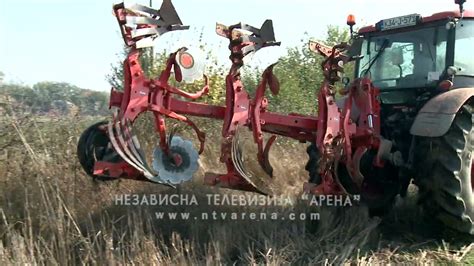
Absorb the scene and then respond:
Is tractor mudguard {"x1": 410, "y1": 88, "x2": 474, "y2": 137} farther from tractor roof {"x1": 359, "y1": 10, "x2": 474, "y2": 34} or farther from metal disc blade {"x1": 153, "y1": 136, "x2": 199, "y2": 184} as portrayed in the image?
metal disc blade {"x1": 153, "y1": 136, "x2": 199, "y2": 184}

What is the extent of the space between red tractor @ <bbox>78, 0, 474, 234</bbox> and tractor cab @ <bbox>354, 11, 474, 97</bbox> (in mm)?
10

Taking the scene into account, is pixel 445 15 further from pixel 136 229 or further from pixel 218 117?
pixel 136 229

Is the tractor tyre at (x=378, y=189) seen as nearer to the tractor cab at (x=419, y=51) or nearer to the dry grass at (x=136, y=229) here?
the dry grass at (x=136, y=229)

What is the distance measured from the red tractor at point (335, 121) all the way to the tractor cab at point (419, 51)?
0.01m

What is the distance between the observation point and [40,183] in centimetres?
412

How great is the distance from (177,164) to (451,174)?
2069 millimetres

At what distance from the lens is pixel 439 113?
14.4ft

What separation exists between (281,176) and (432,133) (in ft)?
7.41

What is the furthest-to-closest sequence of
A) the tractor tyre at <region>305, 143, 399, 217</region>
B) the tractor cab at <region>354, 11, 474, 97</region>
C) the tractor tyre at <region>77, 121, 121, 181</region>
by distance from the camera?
the tractor tyre at <region>305, 143, 399, 217</region>, the tractor cab at <region>354, 11, 474, 97</region>, the tractor tyre at <region>77, 121, 121, 181</region>

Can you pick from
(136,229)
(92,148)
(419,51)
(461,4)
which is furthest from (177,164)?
(461,4)

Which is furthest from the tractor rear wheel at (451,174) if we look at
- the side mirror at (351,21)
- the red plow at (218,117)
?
the side mirror at (351,21)

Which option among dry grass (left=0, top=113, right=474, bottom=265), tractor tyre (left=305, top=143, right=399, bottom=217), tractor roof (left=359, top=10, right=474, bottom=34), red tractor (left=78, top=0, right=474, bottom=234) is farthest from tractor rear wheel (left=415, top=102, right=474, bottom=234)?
tractor roof (left=359, top=10, right=474, bottom=34)

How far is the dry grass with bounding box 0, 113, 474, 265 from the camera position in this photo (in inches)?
144

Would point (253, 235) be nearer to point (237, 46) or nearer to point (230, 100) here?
point (230, 100)
